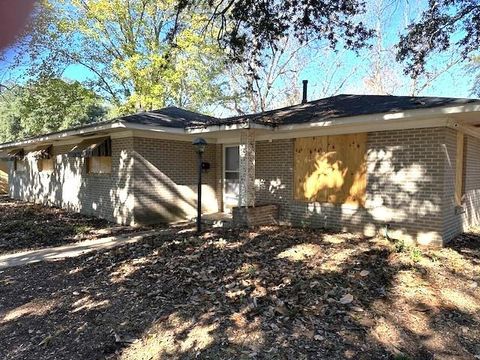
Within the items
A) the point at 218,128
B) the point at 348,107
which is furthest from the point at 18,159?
the point at 348,107

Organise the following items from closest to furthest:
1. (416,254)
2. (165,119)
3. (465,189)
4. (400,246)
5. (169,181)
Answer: (416,254), (400,246), (465,189), (165,119), (169,181)

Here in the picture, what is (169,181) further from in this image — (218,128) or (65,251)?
(65,251)

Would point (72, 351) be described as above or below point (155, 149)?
below

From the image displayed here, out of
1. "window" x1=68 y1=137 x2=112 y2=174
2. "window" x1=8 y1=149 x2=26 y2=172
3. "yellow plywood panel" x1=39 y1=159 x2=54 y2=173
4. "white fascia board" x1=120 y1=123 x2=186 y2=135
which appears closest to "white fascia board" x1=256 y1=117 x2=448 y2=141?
"white fascia board" x1=120 y1=123 x2=186 y2=135

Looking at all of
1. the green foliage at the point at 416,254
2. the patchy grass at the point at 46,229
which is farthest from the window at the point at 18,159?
the green foliage at the point at 416,254

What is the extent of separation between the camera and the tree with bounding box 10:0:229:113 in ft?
68.3

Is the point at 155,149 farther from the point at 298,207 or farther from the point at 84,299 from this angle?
the point at 84,299

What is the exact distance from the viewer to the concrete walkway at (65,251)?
7129 mm

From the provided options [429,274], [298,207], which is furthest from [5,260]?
[429,274]

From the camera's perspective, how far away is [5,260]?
7199 millimetres

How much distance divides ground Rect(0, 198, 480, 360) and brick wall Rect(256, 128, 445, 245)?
79cm

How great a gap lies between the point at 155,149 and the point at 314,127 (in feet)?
15.9

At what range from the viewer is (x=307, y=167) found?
30.8 feet

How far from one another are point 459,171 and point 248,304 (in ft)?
21.0
